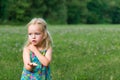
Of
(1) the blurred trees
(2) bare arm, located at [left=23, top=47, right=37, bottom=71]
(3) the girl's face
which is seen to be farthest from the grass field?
(1) the blurred trees

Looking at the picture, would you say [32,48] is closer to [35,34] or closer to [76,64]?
[35,34]

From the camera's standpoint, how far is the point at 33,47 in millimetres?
6332

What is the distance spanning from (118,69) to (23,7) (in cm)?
8035

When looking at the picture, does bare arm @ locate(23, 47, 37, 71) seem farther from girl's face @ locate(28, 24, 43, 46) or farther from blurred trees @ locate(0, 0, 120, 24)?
blurred trees @ locate(0, 0, 120, 24)

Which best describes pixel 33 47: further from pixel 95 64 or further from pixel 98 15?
pixel 98 15

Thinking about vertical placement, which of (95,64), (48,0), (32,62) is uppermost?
(32,62)

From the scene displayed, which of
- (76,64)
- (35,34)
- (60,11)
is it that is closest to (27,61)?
(35,34)

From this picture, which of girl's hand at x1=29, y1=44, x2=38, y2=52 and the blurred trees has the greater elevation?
girl's hand at x1=29, y1=44, x2=38, y2=52

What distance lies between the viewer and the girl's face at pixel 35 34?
625cm

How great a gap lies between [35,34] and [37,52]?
28 centimetres

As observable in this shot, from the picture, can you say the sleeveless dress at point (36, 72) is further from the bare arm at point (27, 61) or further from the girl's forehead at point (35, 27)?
the girl's forehead at point (35, 27)

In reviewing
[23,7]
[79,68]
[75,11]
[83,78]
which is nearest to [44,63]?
[83,78]

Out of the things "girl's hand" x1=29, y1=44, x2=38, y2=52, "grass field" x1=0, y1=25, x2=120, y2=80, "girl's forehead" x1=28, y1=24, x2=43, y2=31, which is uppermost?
"girl's forehead" x1=28, y1=24, x2=43, y2=31

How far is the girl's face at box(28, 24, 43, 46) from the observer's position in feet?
20.5
